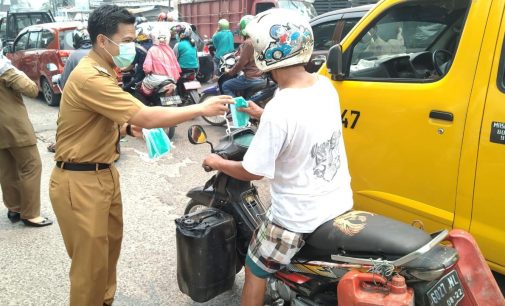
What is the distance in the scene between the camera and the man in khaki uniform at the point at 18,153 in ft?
13.1

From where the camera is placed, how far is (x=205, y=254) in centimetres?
257

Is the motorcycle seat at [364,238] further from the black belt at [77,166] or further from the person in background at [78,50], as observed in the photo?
the person in background at [78,50]

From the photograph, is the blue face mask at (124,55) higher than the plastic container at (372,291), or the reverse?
the blue face mask at (124,55)

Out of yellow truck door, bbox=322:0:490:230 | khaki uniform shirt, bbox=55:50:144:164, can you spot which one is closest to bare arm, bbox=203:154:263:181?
khaki uniform shirt, bbox=55:50:144:164

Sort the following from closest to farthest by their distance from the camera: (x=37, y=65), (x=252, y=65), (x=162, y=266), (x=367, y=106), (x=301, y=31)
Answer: (x=301, y=31)
(x=367, y=106)
(x=162, y=266)
(x=252, y=65)
(x=37, y=65)

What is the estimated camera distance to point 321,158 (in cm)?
202

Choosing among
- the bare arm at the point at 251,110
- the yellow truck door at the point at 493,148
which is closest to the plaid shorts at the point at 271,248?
the bare arm at the point at 251,110

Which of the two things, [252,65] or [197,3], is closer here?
[252,65]

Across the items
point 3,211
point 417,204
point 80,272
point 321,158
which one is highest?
point 321,158

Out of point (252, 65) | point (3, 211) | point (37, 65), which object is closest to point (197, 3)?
point (37, 65)

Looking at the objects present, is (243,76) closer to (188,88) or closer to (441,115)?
(188,88)

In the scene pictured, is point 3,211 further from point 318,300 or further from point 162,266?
point 318,300

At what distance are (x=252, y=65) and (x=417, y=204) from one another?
5.09m

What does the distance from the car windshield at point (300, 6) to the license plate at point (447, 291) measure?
12407 millimetres
